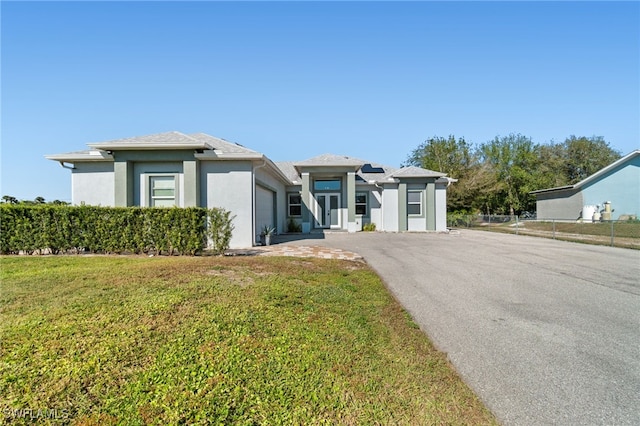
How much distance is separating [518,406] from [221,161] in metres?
11.5

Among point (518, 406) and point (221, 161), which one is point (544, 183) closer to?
point (221, 161)

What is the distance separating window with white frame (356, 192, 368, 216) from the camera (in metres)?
21.2

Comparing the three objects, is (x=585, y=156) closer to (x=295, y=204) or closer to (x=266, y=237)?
(x=295, y=204)

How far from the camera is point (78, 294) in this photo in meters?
4.29

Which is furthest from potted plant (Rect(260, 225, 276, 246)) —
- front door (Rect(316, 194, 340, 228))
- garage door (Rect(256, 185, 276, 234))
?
front door (Rect(316, 194, 340, 228))

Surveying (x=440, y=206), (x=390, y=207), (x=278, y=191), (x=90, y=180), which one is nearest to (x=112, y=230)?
(x=90, y=180)

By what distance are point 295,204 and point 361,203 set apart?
15.3 feet

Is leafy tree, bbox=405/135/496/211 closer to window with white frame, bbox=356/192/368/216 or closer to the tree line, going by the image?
the tree line

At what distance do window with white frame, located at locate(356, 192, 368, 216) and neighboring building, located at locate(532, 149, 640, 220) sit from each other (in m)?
18.4

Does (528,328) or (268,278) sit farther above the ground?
(268,278)

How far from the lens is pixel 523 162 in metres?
42.3

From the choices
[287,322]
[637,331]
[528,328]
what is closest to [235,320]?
[287,322]

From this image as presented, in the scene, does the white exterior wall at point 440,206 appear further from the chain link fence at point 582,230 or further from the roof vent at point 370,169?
the roof vent at point 370,169

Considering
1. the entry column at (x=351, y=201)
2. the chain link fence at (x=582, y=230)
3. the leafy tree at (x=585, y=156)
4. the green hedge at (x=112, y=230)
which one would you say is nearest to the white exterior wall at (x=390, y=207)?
the entry column at (x=351, y=201)
